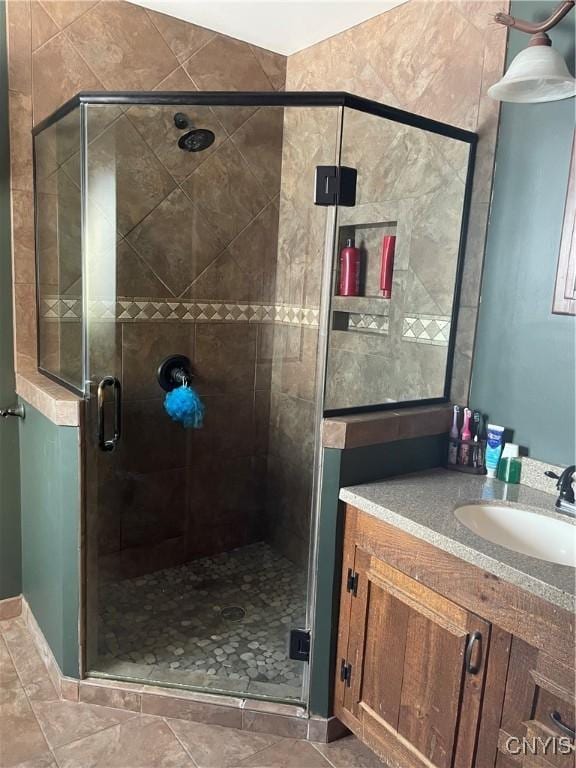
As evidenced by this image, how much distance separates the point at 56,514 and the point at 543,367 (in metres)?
1.68

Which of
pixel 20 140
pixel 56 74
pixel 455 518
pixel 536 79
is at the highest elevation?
pixel 56 74

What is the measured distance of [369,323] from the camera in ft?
6.58

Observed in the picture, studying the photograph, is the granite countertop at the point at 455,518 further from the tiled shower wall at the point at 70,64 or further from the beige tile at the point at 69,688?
the tiled shower wall at the point at 70,64

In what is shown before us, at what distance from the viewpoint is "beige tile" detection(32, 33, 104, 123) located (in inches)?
82.3

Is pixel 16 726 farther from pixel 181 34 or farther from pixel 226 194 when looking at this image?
pixel 181 34

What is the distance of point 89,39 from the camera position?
85.7 inches

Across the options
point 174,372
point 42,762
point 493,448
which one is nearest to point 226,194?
point 174,372

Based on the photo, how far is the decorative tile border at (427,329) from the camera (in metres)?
1.99

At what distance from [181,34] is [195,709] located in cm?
265

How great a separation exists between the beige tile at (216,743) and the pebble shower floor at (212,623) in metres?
0.12

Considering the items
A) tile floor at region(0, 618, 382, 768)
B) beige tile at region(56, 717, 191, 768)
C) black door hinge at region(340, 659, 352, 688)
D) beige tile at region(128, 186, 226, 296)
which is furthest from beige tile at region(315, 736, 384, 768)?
beige tile at region(128, 186, 226, 296)

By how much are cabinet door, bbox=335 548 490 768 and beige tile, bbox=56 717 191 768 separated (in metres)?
0.54

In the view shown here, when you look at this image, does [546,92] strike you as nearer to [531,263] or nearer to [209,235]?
[531,263]

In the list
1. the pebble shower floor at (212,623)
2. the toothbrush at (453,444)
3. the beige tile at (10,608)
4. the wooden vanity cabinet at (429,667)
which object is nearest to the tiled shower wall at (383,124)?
the toothbrush at (453,444)
